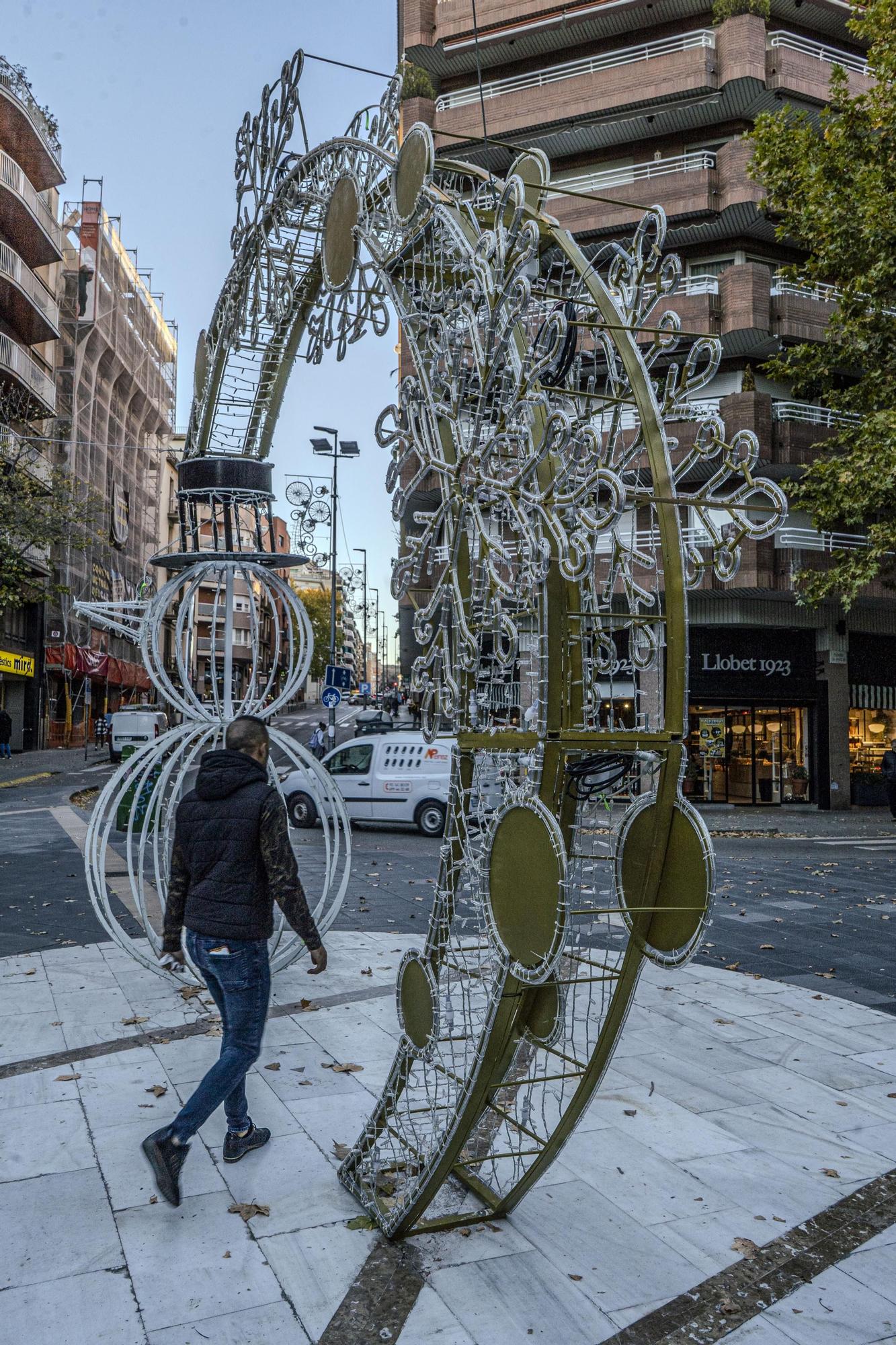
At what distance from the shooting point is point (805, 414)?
24562 mm

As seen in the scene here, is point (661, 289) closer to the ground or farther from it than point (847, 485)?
closer to the ground

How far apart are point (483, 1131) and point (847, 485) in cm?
1536

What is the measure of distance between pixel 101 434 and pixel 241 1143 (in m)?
46.8

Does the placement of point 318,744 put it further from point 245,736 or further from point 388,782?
point 245,736

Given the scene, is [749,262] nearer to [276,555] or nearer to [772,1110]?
[276,555]

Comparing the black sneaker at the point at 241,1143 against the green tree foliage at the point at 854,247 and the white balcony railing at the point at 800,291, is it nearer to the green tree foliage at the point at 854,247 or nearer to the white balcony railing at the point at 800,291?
the green tree foliage at the point at 854,247

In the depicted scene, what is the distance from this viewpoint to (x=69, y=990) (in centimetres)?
677

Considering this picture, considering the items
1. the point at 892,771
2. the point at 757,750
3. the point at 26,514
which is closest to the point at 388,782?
the point at 892,771

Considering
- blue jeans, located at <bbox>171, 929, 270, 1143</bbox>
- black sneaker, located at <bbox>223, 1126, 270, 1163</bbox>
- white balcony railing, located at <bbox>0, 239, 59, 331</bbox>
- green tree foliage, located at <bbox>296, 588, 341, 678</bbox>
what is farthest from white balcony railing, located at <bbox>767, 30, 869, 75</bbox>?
green tree foliage, located at <bbox>296, 588, 341, 678</bbox>

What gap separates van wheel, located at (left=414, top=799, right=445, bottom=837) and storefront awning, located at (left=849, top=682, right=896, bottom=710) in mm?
13958

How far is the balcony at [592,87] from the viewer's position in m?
23.9

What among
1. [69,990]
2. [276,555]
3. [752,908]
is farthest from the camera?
[752,908]

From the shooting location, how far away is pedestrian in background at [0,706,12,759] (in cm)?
3412

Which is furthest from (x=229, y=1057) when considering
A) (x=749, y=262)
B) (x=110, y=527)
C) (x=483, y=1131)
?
(x=110, y=527)
